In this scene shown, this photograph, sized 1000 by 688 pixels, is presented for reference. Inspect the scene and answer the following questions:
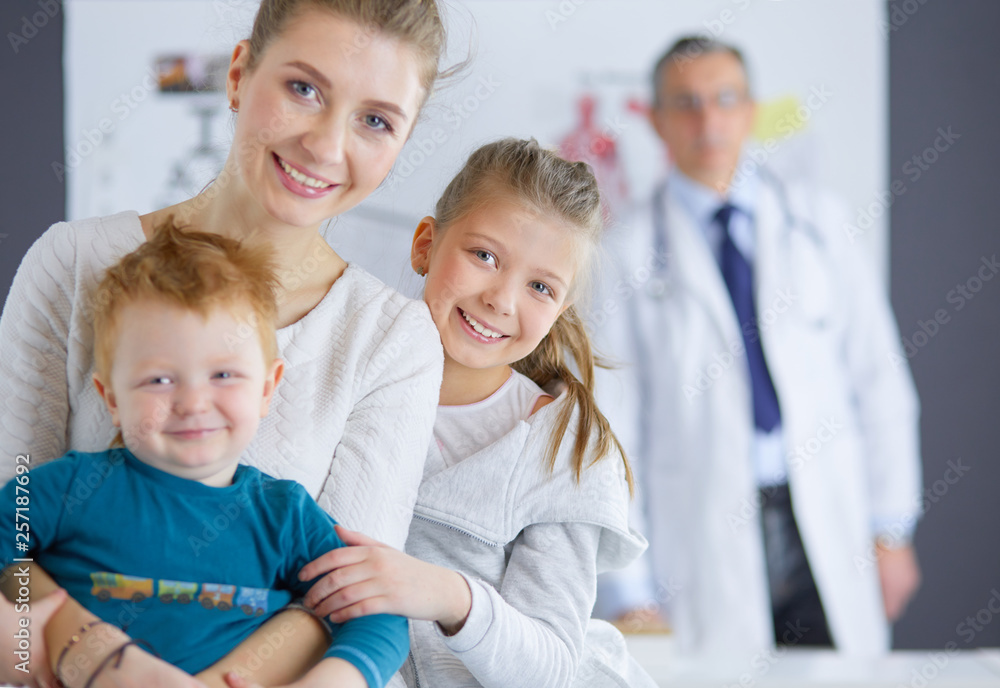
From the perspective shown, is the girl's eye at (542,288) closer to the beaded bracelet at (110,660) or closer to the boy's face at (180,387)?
the boy's face at (180,387)

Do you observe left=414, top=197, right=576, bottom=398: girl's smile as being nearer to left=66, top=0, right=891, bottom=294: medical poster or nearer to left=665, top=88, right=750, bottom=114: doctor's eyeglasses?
left=66, top=0, right=891, bottom=294: medical poster

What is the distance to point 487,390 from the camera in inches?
55.4

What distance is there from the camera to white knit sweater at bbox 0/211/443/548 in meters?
1.01

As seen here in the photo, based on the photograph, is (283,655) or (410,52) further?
(410,52)

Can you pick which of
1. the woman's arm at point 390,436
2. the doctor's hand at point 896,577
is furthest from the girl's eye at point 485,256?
the doctor's hand at point 896,577

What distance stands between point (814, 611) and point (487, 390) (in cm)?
203

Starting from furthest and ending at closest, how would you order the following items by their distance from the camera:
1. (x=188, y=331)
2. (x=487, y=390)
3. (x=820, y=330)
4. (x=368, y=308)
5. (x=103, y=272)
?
(x=820, y=330) < (x=487, y=390) < (x=368, y=308) < (x=103, y=272) < (x=188, y=331)

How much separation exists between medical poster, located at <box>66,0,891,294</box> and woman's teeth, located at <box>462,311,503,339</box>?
124cm

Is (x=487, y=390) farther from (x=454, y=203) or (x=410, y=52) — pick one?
(x=410, y=52)

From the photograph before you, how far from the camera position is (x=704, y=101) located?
9.66 ft

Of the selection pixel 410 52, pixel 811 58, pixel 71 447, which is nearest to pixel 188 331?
pixel 71 447

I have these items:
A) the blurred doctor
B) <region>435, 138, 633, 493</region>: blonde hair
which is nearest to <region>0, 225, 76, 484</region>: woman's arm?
<region>435, 138, 633, 493</region>: blonde hair

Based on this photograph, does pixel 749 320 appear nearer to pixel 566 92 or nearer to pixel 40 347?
pixel 566 92

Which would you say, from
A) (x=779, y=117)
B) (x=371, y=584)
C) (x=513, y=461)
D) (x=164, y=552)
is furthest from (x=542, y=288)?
(x=779, y=117)
